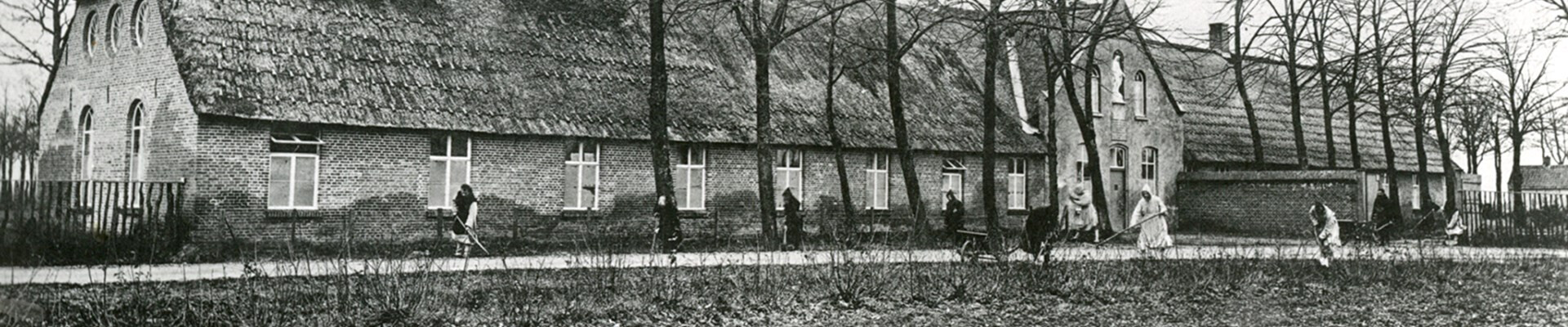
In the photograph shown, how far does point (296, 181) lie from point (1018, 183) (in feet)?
60.0

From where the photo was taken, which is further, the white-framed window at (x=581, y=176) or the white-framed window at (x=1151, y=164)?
the white-framed window at (x=1151, y=164)

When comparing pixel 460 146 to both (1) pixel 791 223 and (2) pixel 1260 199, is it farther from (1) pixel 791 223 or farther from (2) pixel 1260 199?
(2) pixel 1260 199

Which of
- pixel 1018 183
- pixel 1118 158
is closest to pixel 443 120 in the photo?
pixel 1018 183

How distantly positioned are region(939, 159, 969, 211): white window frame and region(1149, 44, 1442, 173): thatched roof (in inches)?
279

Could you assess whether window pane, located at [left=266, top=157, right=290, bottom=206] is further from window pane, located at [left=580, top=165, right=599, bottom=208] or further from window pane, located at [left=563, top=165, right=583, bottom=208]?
window pane, located at [left=580, top=165, right=599, bottom=208]

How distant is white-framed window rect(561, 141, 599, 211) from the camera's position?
25.3m

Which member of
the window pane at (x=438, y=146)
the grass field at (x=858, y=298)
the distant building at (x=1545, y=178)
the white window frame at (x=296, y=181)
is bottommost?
the grass field at (x=858, y=298)

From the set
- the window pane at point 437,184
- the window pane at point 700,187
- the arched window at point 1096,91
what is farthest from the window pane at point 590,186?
the arched window at point 1096,91

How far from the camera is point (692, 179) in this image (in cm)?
2722

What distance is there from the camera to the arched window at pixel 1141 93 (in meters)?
34.9

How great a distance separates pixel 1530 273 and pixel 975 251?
26.9 ft

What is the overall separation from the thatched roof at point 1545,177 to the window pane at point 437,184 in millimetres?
68639

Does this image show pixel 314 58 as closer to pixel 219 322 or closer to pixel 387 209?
pixel 387 209

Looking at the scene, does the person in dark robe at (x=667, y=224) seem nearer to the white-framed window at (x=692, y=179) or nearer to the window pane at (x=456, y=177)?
the window pane at (x=456, y=177)
